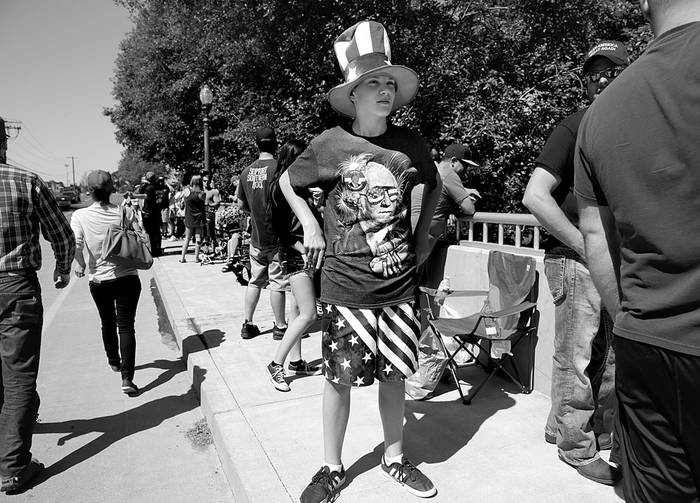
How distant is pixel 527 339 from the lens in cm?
402

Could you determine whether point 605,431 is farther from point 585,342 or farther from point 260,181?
point 260,181

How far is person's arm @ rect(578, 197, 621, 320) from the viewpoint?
64.2 inches

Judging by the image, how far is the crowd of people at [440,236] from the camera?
1368 millimetres

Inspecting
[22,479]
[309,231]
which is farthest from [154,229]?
[309,231]

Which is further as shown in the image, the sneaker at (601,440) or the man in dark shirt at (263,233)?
the man in dark shirt at (263,233)

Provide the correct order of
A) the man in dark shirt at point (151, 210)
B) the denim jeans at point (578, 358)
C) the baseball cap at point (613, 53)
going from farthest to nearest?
the man in dark shirt at point (151, 210), the denim jeans at point (578, 358), the baseball cap at point (613, 53)

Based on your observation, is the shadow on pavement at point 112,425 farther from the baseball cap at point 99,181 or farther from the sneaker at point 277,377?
the baseball cap at point 99,181

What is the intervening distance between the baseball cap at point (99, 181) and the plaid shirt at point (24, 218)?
3.25 ft

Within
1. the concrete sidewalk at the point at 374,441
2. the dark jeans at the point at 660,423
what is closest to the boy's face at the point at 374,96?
the dark jeans at the point at 660,423

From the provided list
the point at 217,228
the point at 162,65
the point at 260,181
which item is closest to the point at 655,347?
the point at 260,181

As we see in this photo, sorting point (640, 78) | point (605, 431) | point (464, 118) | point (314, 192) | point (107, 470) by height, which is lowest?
point (107, 470)

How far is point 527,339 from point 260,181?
2809mm

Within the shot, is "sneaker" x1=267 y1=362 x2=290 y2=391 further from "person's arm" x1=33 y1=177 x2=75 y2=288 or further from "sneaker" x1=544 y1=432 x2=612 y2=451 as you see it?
"sneaker" x1=544 y1=432 x2=612 y2=451

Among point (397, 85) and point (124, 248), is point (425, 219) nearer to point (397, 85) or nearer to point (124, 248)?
point (397, 85)
